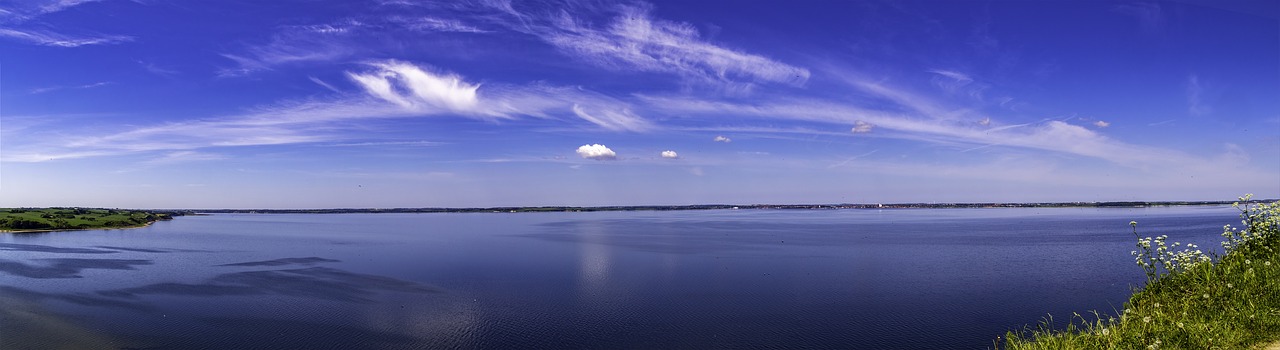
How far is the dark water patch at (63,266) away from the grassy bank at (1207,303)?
78.8m

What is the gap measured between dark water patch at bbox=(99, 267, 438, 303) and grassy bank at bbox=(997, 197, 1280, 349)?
42823 mm

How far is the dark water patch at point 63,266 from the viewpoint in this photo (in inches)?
2249

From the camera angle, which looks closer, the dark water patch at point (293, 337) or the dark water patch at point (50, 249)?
the dark water patch at point (293, 337)

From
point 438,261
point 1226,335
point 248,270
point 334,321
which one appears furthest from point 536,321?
point 248,270

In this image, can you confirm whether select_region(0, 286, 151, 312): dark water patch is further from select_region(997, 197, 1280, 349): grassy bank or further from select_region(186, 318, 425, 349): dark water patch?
select_region(997, 197, 1280, 349): grassy bank

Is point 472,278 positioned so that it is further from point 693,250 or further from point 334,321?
point 693,250

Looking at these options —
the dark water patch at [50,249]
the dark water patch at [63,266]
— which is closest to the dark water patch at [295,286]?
the dark water patch at [63,266]

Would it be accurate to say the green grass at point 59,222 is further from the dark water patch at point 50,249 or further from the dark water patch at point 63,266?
the dark water patch at point 63,266

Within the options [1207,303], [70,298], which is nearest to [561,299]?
[1207,303]

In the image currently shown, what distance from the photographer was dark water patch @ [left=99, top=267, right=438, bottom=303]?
147ft

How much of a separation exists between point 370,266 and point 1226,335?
6823 cm

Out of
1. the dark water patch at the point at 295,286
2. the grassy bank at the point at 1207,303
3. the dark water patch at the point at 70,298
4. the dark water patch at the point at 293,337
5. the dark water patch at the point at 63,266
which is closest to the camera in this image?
the grassy bank at the point at 1207,303

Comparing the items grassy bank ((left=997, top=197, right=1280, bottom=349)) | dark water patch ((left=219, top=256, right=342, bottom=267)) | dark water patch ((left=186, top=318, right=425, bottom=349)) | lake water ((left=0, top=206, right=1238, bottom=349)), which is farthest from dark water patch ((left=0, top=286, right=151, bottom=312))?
grassy bank ((left=997, top=197, right=1280, bottom=349))

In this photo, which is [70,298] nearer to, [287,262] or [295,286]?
[295,286]
